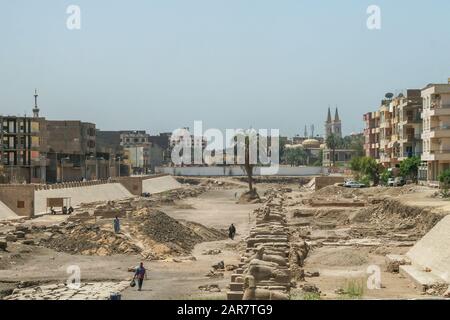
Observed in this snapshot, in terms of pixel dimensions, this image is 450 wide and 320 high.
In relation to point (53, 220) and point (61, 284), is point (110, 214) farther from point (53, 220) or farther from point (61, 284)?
point (61, 284)

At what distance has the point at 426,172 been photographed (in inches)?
3095

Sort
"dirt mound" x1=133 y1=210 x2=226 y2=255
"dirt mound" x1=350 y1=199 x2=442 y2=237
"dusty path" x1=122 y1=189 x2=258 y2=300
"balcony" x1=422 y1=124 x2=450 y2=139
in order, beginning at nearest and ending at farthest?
"dusty path" x1=122 y1=189 x2=258 y2=300
"dirt mound" x1=133 y1=210 x2=226 y2=255
"dirt mound" x1=350 y1=199 x2=442 y2=237
"balcony" x1=422 y1=124 x2=450 y2=139

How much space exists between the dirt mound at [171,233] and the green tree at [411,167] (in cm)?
3237

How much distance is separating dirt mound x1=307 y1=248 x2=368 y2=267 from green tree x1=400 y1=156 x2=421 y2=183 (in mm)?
42804

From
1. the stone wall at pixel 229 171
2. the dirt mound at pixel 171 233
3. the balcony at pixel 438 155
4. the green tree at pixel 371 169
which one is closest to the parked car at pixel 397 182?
the green tree at pixel 371 169

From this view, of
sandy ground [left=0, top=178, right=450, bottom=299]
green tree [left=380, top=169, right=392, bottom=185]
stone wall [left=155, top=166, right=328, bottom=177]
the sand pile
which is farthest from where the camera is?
stone wall [left=155, top=166, right=328, bottom=177]

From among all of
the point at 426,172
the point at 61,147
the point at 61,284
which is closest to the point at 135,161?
the point at 61,147

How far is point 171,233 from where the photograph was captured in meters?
48.5

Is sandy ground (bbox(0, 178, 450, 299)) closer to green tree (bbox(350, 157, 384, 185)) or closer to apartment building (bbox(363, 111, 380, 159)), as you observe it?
green tree (bbox(350, 157, 384, 185))

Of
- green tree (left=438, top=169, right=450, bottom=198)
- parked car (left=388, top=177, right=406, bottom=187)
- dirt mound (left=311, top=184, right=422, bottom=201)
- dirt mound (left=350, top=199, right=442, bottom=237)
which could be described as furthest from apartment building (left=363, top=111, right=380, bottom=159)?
green tree (left=438, top=169, right=450, bottom=198)

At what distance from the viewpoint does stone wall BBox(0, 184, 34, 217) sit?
64.9 meters

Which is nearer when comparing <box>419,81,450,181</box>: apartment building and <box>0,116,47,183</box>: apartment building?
<box>419,81,450,181</box>: apartment building

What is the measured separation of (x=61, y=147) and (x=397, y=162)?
5413 cm

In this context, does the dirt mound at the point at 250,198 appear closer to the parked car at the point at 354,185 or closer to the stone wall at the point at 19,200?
the parked car at the point at 354,185
